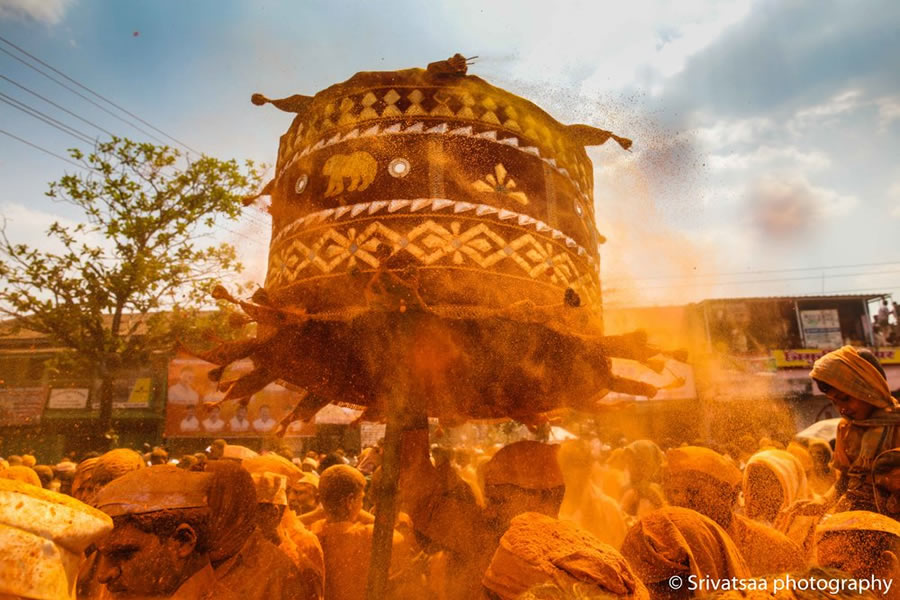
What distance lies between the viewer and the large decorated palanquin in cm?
243

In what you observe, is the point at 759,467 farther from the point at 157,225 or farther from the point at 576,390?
the point at 157,225

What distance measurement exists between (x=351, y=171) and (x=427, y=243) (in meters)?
0.55

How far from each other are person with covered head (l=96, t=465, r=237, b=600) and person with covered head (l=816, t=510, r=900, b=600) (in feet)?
8.85

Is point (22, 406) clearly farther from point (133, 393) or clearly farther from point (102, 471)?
point (102, 471)

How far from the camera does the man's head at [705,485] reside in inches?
122

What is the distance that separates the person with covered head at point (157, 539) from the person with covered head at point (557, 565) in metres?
1.35

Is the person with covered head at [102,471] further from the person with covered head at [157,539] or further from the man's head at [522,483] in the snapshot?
the man's head at [522,483]

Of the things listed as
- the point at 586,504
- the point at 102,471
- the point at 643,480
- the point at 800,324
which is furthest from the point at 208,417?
the point at 800,324

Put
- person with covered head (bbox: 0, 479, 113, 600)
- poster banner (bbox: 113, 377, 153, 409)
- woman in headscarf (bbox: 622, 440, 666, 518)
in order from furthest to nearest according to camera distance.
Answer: poster banner (bbox: 113, 377, 153, 409) < woman in headscarf (bbox: 622, 440, 666, 518) < person with covered head (bbox: 0, 479, 113, 600)

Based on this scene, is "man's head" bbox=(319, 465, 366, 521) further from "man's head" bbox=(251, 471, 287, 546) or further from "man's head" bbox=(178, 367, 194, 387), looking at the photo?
"man's head" bbox=(178, 367, 194, 387)

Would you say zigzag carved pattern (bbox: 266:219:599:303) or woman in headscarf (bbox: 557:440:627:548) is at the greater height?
zigzag carved pattern (bbox: 266:219:599:303)

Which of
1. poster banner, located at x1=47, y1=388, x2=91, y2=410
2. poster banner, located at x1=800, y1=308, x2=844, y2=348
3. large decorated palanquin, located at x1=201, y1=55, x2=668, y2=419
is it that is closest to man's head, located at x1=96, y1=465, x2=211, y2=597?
large decorated palanquin, located at x1=201, y1=55, x2=668, y2=419

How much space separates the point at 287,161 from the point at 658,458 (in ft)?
19.0

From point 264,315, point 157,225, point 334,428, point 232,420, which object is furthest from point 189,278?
point 264,315
